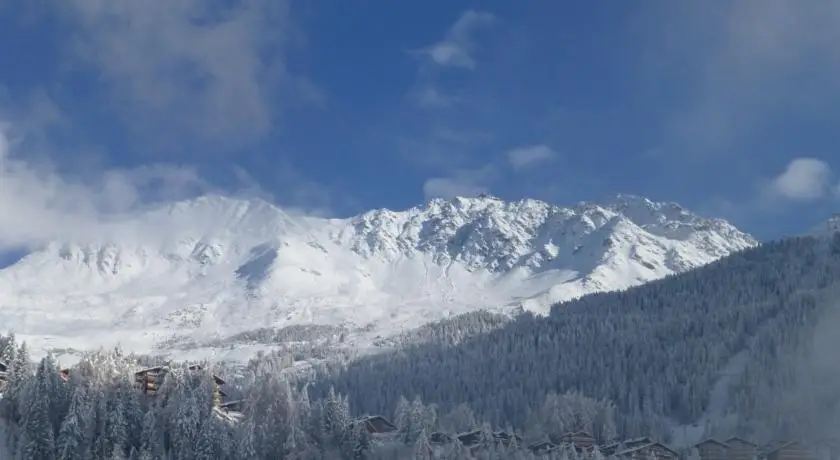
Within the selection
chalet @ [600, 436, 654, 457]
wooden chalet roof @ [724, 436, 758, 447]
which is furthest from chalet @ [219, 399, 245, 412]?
wooden chalet roof @ [724, 436, 758, 447]

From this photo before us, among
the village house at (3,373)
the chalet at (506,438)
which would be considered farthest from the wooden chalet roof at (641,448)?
the village house at (3,373)

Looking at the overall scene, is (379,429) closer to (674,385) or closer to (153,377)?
(153,377)

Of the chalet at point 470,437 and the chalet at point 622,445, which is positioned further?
the chalet at point 622,445

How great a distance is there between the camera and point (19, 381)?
11044cm

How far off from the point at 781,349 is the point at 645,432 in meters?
51.1

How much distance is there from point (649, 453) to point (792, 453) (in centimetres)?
2155

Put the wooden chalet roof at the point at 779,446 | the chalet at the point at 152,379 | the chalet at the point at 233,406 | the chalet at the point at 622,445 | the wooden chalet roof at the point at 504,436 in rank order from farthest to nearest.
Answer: the wooden chalet roof at the point at 779,446 → the chalet at the point at 622,445 → the wooden chalet roof at the point at 504,436 → the chalet at the point at 233,406 → the chalet at the point at 152,379

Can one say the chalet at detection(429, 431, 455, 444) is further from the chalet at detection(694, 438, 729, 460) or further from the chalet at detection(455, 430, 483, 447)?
the chalet at detection(694, 438, 729, 460)

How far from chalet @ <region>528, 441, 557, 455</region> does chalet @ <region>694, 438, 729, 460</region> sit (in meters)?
22.8

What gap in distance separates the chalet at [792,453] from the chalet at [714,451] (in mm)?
6618

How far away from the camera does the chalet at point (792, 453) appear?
139625mm

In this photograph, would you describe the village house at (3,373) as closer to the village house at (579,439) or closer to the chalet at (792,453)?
the village house at (579,439)

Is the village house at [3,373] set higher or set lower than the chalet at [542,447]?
higher

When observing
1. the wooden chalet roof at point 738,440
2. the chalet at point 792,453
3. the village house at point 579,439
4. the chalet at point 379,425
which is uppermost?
the chalet at point 379,425
